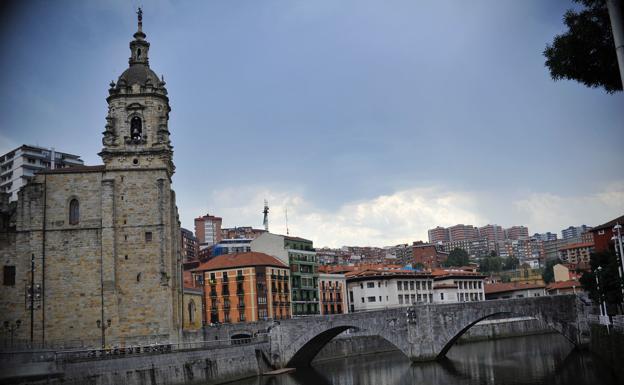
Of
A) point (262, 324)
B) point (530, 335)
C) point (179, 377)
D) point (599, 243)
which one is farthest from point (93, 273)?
point (530, 335)

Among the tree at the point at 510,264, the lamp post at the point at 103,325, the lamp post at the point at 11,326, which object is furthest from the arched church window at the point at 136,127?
the tree at the point at 510,264

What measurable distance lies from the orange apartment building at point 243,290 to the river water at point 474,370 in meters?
12.9

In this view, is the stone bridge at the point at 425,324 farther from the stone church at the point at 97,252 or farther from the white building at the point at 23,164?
the white building at the point at 23,164

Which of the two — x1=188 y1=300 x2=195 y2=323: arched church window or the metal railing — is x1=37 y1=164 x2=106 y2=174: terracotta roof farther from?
x1=188 y1=300 x2=195 y2=323: arched church window

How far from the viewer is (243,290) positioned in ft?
251

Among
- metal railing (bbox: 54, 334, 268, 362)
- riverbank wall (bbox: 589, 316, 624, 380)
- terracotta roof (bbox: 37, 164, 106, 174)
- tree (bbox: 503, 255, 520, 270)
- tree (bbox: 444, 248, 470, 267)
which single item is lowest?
riverbank wall (bbox: 589, 316, 624, 380)

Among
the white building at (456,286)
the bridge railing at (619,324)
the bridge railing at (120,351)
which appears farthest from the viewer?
the white building at (456,286)

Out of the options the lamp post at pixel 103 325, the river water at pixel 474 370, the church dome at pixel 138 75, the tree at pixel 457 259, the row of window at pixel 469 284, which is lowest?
the river water at pixel 474 370

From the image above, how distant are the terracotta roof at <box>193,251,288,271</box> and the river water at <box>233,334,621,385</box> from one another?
16.1 metres

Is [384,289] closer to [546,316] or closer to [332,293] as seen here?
[332,293]

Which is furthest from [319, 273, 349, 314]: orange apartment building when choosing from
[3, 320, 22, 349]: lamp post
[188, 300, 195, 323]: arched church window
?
[3, 320, 22, 349]: lamp post

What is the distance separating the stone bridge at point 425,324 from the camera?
5531 cm

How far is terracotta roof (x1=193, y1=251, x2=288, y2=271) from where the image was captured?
7756 cm

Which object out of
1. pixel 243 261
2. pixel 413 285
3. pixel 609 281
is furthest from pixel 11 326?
pixel 413 285
